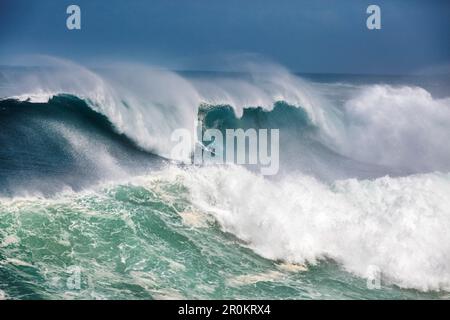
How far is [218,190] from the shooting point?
7699mm

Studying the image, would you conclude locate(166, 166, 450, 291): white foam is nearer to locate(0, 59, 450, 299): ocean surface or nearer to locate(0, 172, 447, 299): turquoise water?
Answer: locate(0, 59, 450, 299): ocean surface

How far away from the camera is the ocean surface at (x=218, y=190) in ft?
21.4

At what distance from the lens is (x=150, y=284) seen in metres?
6.24

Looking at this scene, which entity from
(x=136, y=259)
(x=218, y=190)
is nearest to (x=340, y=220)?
(x=218, y=190)

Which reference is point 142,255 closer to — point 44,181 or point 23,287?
point 23,287

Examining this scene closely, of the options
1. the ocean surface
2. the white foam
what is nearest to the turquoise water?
the ocean surface

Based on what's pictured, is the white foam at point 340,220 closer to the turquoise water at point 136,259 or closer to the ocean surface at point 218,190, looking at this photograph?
the ocean surface at point 218,190

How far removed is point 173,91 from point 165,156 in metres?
1.54

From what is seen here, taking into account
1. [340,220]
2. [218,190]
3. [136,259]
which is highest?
Answer: [218,190]

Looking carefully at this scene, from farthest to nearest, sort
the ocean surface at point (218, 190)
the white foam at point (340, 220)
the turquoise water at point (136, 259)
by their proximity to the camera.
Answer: the white foam at point (340, 220)
the ocean surface at point (218, 190)
the turquoise water at point (136, 259)

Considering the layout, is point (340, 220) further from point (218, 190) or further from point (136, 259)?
point (136, 259)

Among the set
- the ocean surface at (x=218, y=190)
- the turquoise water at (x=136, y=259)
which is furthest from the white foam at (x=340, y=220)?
the turquoise water at (x=136, y=259)

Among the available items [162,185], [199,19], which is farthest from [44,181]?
[199,19]

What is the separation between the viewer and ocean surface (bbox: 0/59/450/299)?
6.51 meters
